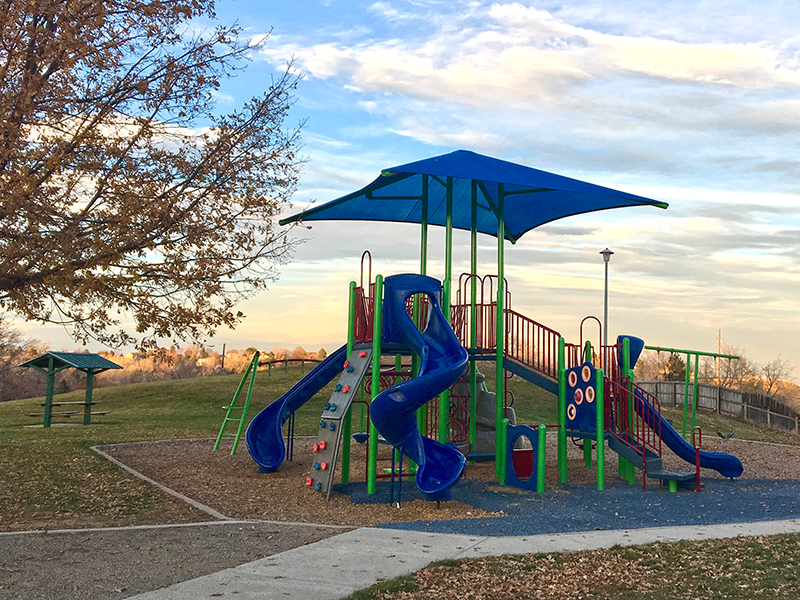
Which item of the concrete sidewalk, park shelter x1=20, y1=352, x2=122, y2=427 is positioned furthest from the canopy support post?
park shelter x1=20, y1=352, x2=122, y2=427

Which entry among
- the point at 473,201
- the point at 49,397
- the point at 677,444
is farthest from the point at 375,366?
the point at 49,397

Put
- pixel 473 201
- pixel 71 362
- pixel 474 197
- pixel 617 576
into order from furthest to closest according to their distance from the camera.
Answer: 1. pixel 71 362
2. pixel 474 197
3. pixel 473 201
4. pixel 617 576

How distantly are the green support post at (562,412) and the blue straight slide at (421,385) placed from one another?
266 cm

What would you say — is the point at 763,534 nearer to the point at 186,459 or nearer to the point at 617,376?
the point at 617,376

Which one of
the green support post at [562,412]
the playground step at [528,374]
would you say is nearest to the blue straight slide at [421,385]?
the playground step at [528,374]

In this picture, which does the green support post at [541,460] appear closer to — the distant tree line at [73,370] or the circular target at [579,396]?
the circular target at [579,396]

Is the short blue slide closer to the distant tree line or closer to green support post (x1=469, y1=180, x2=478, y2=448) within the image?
green support post (x1=469, y1=180, x2=478, y2=448)

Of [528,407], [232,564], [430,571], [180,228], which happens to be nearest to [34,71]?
[180,228]

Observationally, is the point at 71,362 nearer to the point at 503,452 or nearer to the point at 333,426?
the point at 333,426

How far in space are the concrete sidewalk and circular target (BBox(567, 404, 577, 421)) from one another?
13.8 feet

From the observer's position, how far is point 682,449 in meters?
13.5

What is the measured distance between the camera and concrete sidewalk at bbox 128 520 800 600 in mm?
6211

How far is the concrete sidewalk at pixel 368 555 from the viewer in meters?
6.21

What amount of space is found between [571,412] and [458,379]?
2162mm
